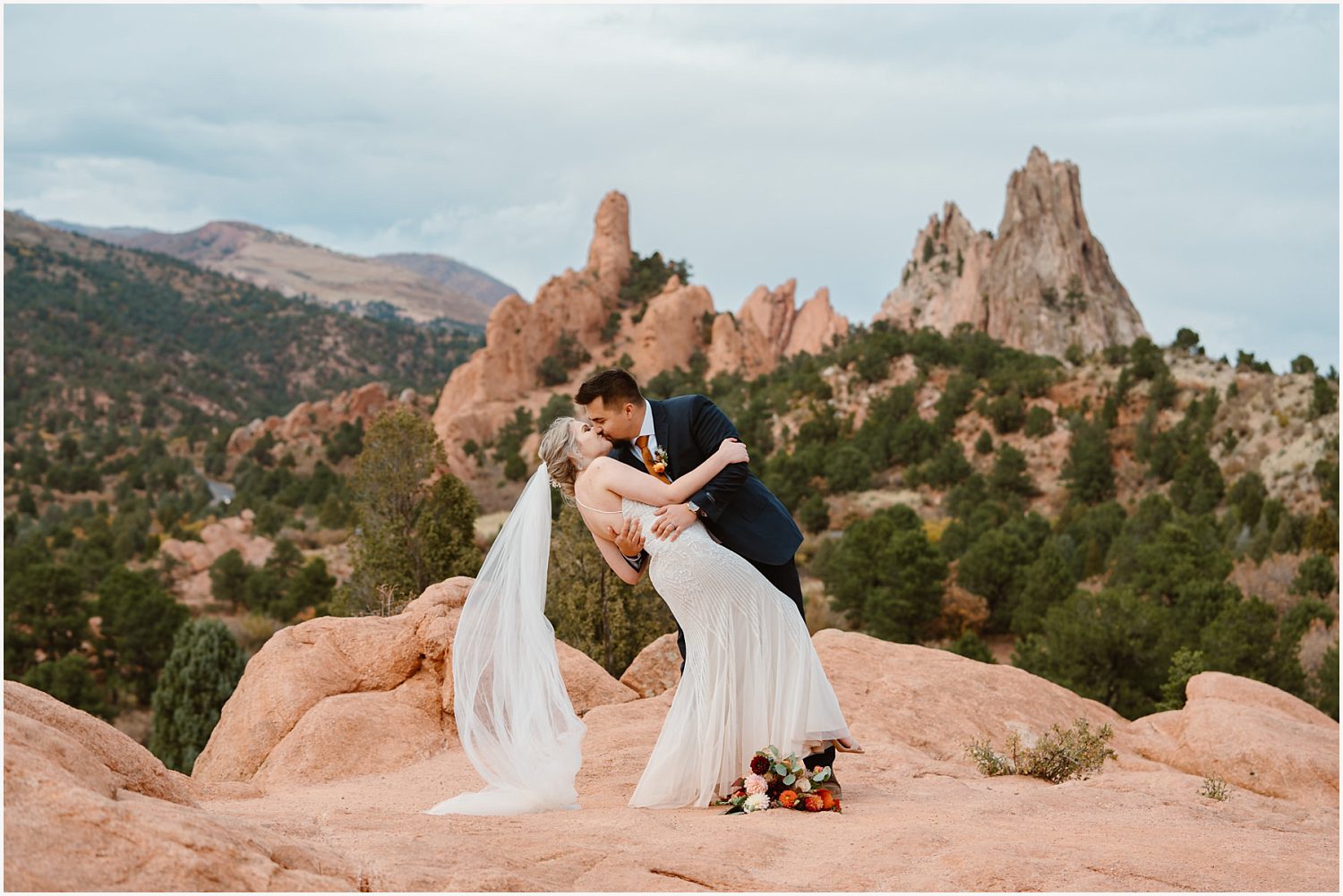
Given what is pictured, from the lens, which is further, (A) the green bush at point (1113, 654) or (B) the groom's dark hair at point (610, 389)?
(A) the green bush at point (1113, 654)

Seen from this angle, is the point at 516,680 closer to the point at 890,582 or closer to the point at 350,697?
the point at 350,697

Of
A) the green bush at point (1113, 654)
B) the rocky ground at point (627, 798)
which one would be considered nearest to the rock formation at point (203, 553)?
the green bush at point (1113, 654)

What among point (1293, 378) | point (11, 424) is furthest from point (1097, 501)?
point (11, 424)

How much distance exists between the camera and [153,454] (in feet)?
210

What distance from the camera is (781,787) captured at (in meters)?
5.32

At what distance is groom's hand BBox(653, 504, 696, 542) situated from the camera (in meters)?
5.32

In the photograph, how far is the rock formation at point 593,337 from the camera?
6356 centimetres

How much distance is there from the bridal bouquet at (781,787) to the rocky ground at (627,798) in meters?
0.18

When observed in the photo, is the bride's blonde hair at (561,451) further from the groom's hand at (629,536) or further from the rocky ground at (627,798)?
the rocky ground at (627,798)

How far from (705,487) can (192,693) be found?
47.5 feet

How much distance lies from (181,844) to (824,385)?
49.6 m

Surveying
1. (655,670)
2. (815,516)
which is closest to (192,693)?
(655,670)

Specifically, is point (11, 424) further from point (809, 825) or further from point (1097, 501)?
point (809, 825)

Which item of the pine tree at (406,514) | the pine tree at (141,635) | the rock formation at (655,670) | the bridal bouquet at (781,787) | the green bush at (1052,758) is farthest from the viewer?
the pine tree at (141,635)
